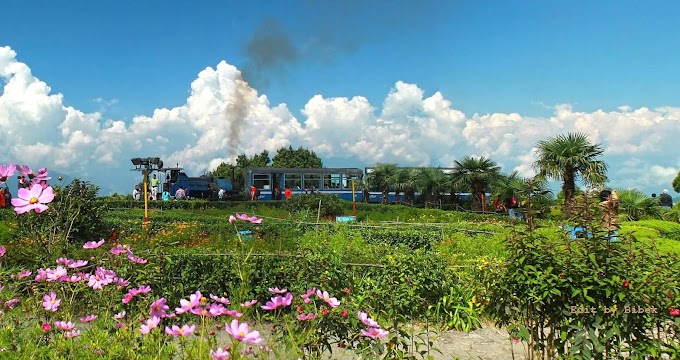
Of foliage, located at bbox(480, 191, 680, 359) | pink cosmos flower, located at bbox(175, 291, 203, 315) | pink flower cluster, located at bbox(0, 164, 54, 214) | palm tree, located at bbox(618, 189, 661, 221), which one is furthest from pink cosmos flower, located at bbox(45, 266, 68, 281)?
palm tree, located at bbox(618, 189, 661, 221)

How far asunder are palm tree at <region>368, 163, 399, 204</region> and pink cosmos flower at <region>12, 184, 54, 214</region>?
2904 centimetres

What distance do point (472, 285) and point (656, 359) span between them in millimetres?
2950

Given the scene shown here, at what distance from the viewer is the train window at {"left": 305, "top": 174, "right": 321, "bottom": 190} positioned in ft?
98.4

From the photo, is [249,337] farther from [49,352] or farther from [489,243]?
[489,243]

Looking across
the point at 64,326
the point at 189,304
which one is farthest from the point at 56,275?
the point at 189,304

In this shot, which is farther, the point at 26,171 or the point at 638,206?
the point at 638,206

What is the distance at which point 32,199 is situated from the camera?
8.03 feet

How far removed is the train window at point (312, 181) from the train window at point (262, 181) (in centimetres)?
200

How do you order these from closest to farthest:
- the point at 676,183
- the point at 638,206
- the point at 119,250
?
the point at 119,250 < the point at 638,206 < the point at 676,183

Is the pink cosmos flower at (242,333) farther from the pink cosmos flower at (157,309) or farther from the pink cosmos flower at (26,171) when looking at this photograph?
the pink cosmos flower at (26,171)

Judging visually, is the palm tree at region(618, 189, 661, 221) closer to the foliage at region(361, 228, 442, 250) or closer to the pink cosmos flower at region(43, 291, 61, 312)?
the foliage at region(361, 228, 442, 250)

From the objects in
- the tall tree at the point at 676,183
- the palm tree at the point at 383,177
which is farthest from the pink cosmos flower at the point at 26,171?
the tall tree at the point at 676,183

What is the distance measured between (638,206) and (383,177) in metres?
16.3

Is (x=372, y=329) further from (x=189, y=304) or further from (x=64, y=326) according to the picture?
(x=64, y=326)
